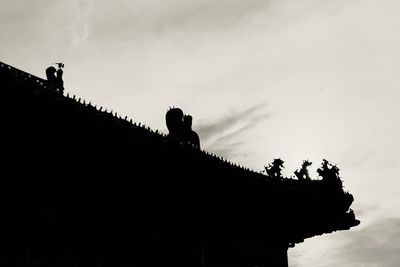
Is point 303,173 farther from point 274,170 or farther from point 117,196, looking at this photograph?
point 117,196

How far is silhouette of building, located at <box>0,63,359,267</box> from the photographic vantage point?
24.5 ft

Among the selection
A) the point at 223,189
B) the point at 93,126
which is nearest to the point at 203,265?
the point at 223,189

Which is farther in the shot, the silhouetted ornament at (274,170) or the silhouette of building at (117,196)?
the silhouetted ornament at (274,170)

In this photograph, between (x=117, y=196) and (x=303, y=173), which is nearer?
(x=117, y=196)

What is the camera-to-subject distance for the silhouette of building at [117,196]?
7465 mm

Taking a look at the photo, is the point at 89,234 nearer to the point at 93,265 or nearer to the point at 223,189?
the point at 93,265

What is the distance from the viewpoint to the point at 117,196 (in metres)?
8.88

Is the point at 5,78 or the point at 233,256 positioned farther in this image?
the point at 233,256

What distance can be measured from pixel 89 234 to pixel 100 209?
0.54 m

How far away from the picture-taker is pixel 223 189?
34.4ft

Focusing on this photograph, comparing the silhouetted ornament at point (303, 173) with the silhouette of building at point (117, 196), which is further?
the silhouetted ornament at point (303, 173)

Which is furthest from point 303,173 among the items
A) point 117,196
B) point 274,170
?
point 117,196

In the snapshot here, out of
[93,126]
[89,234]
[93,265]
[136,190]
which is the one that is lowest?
[93,265]

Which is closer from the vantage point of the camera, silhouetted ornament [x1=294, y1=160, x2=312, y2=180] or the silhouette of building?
the silhouette of building
